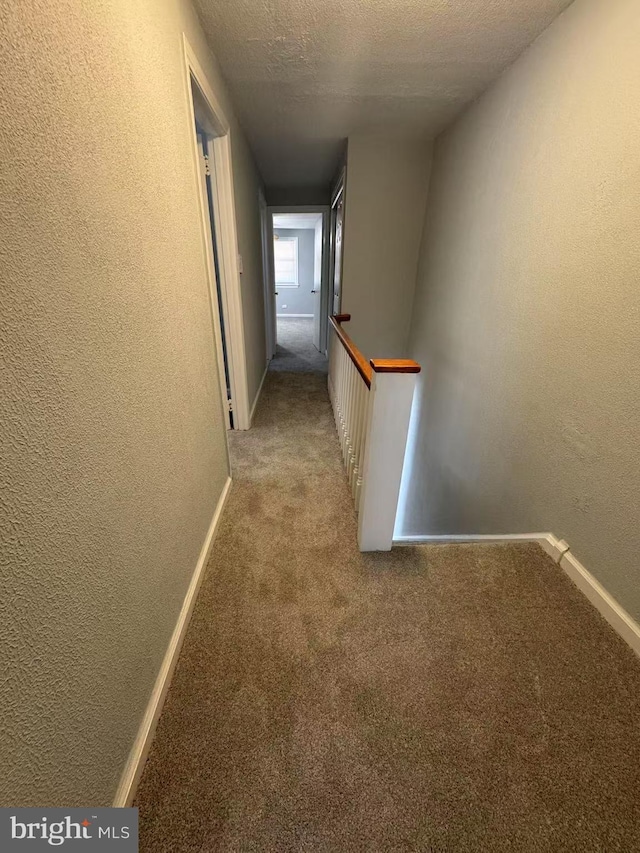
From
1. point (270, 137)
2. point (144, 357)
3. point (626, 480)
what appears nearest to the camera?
point (144, 357)

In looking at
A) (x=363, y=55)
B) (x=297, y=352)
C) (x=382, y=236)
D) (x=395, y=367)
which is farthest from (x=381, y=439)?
(x=297, y=352)

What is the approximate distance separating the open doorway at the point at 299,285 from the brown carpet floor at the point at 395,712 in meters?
3.33

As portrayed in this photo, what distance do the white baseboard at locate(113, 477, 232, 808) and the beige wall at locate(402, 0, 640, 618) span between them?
159 cm

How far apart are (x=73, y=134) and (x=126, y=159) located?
23cm

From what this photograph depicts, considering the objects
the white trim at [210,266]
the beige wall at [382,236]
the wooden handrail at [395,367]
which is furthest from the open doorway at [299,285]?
the wooden handrail at [395,367]

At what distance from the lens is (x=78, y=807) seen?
0.65 metres

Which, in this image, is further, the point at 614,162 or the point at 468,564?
the point at 468,564

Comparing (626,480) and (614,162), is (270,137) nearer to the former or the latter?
(614,162)

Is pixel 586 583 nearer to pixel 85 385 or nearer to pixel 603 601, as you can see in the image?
pixel 603 601

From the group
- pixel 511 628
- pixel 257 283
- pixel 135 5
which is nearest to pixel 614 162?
pixel 135 5

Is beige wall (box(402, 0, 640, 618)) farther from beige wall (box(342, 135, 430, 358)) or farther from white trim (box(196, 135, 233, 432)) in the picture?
white trim (box(196, 135, 233, 432))

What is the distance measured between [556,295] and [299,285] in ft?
25.0

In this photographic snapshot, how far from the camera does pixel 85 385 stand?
26.5 inches

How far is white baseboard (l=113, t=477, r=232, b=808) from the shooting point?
81cm
